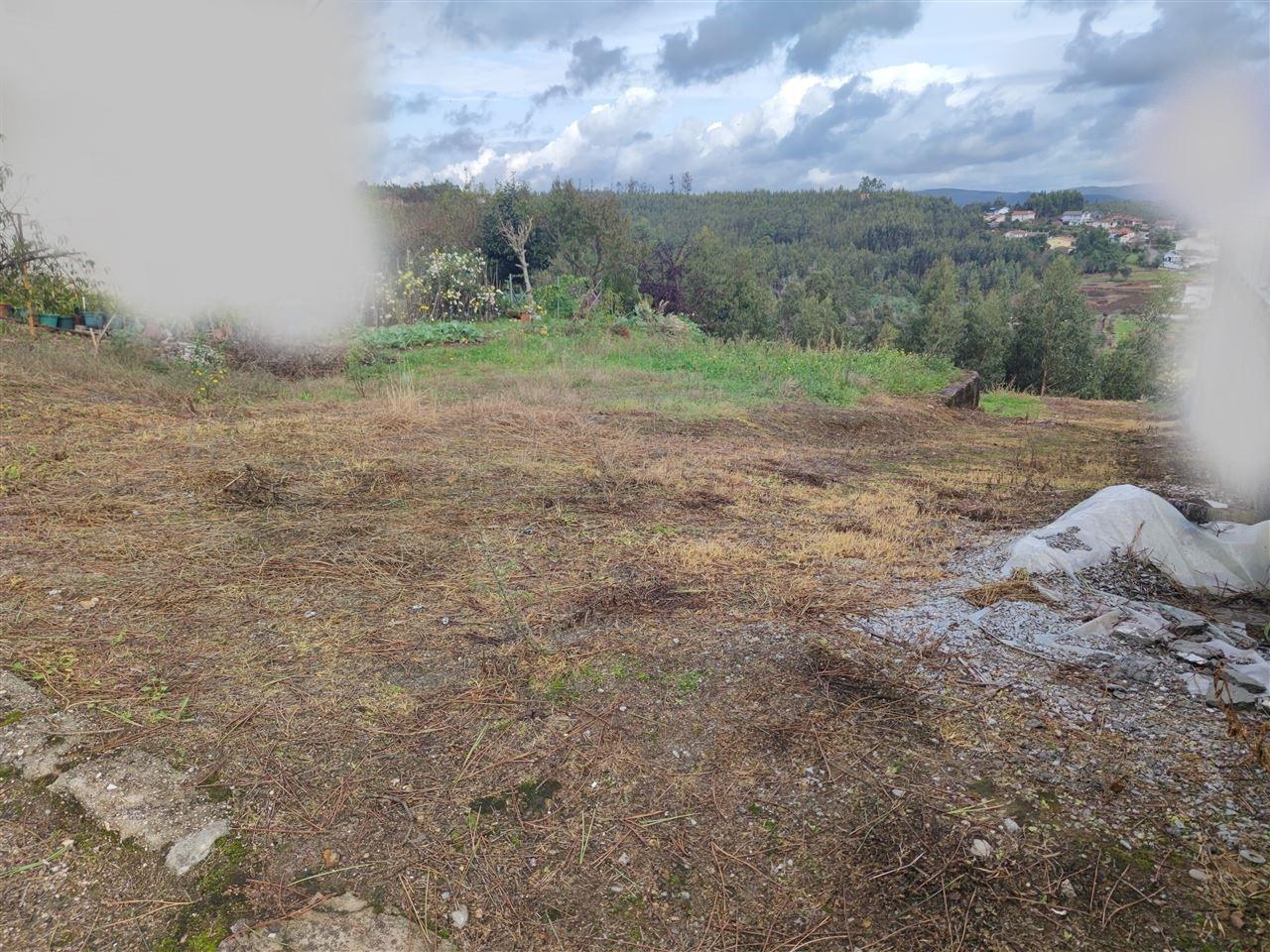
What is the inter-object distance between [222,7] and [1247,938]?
14.5 metres

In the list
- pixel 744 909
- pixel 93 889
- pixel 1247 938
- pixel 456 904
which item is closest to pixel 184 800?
pixel 93 889

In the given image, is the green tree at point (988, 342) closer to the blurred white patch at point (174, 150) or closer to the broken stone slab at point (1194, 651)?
the blurred white patch at point (174, 150)

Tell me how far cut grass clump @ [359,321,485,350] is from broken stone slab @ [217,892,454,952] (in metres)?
10.5

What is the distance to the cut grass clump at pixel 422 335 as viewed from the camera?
38.2 ft

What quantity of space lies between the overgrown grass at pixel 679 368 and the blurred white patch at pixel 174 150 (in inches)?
110

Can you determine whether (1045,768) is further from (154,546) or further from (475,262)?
(475,262)

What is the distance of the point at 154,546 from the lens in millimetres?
3553

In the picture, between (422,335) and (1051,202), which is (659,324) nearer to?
(422,335)

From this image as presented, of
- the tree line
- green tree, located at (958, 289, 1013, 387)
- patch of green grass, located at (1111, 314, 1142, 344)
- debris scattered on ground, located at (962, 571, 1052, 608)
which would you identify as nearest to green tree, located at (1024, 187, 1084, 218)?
the tree line

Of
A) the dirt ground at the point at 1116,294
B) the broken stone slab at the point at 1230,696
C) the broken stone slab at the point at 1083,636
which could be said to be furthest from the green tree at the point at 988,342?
the broken stone slab at the point at 1230,696

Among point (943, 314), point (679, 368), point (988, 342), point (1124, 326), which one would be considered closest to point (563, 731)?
point (679, 368)

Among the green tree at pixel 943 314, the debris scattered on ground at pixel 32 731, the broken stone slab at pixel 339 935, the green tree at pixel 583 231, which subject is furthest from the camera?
the green tree at pixel 943 314

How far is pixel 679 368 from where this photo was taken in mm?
11250

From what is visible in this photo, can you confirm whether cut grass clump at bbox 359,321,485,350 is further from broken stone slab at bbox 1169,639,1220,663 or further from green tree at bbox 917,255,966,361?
green tree at bbox 917,255,966,361
